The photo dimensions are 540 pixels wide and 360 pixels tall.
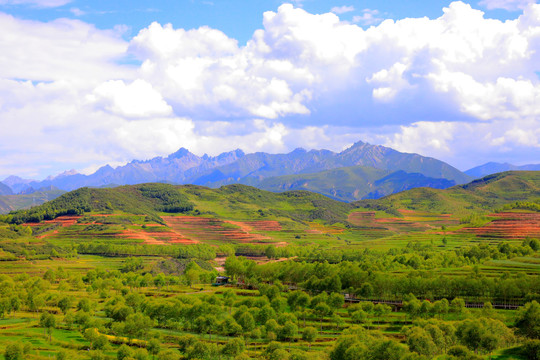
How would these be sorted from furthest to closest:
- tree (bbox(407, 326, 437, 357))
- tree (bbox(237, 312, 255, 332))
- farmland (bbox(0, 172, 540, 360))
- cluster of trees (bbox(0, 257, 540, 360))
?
tree (bbox(237, 312, 255, 332))
farmland (bbox(0, 172, 540, 360))
cluster of trees (bbox(0, 257, 540, 360))
tree (bbox(407, 326, 437, 357))

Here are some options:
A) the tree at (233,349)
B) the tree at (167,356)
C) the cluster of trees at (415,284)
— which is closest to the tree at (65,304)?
the tree at (167,356)

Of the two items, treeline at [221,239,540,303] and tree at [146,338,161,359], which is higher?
treeline at [221,239,540,303]

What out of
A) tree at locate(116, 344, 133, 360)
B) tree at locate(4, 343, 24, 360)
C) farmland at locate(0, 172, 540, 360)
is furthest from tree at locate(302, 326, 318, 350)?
tree at locate(4, 343, 24, 360)

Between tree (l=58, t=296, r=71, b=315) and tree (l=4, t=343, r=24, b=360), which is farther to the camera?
tree (l=58, t=296, r=71, b=315)

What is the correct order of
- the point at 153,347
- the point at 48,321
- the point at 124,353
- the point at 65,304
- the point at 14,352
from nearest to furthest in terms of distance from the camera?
the point at 14,352 < the point at 124,353 < the point at 153,347 < the point at 48,321 < the point at 65,304

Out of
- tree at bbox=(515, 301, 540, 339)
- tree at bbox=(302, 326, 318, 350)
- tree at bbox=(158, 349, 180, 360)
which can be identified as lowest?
tree at bbox=(302, 326, 318, 350)

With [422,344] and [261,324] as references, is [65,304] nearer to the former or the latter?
[261,324]

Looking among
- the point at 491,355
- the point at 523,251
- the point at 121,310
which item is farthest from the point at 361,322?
the point at 523,251

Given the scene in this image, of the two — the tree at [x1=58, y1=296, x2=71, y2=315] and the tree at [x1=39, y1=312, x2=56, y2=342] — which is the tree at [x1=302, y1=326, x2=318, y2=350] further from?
the tree at [x1=58, y1=296, x2=71, y2=315]

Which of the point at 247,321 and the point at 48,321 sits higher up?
the point at 48,321

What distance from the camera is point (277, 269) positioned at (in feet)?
513

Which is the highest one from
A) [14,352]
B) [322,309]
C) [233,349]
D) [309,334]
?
[14,352]

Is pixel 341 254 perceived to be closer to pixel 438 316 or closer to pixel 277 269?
pixel 277 269

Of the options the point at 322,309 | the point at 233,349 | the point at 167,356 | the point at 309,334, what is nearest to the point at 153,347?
the point at 167,356
